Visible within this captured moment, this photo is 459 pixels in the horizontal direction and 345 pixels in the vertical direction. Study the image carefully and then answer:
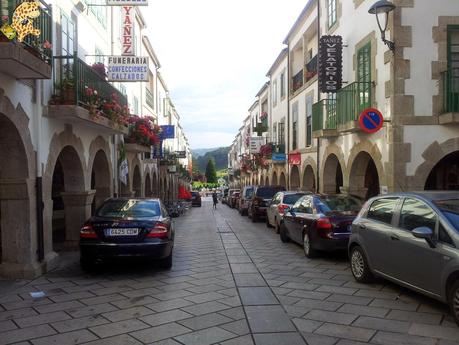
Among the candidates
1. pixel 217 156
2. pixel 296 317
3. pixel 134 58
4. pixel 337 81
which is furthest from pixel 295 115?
pixel 217 156

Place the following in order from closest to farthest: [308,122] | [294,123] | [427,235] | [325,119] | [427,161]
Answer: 1. [427,235]
2. [427,161]
3. [325,119]
4. [308,122]
5. [294,123]

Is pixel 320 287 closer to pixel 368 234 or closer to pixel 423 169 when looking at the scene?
pixel 368 234

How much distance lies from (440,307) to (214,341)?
122 inches

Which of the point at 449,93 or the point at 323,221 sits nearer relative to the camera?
the point at 323,221

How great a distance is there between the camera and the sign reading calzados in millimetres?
13383

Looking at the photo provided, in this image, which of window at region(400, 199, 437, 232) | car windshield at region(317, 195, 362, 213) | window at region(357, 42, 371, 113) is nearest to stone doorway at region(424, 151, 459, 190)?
window at region(357, 42, 371, 113)

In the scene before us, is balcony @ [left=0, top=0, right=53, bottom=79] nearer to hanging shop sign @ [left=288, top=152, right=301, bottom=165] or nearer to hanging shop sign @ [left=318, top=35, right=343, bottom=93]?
hanging shop sign @ [left=318, top=35, right=343, bottom=93]

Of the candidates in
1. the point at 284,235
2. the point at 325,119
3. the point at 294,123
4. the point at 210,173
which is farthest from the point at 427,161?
the point at 210,173

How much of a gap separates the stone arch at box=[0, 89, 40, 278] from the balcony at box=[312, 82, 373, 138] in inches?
338

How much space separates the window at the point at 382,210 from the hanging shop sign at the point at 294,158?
612 inches

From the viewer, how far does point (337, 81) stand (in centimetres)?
1536

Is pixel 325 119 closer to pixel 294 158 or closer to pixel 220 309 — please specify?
pixel 294 158

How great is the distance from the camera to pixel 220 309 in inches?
240

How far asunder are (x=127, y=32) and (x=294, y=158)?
11569 mm
